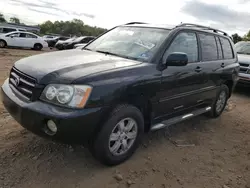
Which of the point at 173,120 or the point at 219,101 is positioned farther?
the point at 219,101

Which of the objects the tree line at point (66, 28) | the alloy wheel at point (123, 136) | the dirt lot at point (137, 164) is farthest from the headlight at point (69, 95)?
the tree line at point (66, 28)

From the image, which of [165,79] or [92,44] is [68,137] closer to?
[165,79]

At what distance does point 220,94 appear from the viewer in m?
5.35

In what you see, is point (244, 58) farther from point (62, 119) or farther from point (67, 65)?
point (62, 119)

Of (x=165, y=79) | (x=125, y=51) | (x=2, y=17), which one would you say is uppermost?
(x=125, y=51)

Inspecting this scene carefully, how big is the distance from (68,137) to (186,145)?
6.80 ft

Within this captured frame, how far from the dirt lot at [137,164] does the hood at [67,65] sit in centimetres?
102

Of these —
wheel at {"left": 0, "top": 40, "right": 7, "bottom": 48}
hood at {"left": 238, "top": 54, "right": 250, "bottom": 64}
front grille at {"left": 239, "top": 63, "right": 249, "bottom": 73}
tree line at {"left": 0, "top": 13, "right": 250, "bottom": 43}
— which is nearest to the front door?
front grille at {"left": 239, "top": 63, "right": 249, "bottom": 73}

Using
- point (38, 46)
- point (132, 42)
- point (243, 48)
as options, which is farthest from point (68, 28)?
point (132, 42)

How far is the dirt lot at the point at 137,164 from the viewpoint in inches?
116

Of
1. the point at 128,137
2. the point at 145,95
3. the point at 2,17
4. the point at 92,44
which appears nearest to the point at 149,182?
the point at 128,137

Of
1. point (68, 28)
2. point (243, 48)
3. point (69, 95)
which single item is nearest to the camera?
point (69, 95)

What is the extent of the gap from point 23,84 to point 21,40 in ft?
59.7

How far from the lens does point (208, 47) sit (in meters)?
4.65
